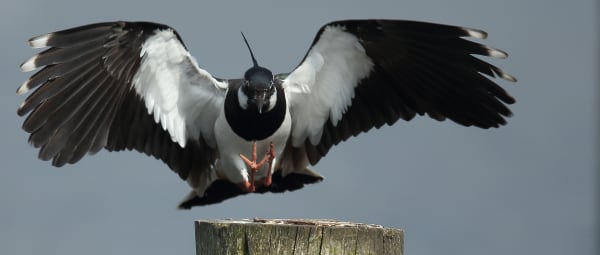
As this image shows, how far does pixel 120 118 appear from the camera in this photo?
7.12 metres

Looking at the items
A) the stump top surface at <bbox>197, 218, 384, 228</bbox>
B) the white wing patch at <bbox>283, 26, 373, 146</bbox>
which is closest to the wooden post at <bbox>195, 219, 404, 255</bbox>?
the stump top surface at <bbox>197, 218, 384, 228</bbox>

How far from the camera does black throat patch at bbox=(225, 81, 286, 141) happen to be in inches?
284

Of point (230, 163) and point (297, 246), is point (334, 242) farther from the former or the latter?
point (230, 163)

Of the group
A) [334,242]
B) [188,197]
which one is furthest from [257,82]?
[334,242]

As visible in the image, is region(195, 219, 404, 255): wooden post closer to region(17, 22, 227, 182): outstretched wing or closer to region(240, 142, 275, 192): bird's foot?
region(17, 22, 227, 182): outstretched wing

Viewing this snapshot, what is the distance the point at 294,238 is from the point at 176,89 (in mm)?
3157

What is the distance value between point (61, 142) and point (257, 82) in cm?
157

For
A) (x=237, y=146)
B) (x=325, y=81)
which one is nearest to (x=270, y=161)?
(x=237, y=146)

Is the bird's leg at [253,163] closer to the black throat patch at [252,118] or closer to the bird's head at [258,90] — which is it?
the black throat patch at [252,118]

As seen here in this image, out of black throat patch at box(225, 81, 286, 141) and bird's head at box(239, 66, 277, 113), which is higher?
bird's head at box(239, 66, 277, 113)

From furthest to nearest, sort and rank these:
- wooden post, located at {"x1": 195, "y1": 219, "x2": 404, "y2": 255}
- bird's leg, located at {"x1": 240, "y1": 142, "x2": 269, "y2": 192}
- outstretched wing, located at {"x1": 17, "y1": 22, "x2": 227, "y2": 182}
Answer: bird's leg, located at {"x1": 240, "y1": 142, "x2": 269, "y2": 192}, outstretched wing, located at {"x1": 17, "y1": 22, "x2": 227, "y2": 182}, wooden post, located at {"x1": 195, "y1": 219, "x2": 404, "y2": 255}

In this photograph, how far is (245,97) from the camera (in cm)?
714

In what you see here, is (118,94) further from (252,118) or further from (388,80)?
(388,80)

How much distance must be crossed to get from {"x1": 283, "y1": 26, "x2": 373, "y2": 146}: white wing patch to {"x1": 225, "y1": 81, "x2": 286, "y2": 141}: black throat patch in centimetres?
22
